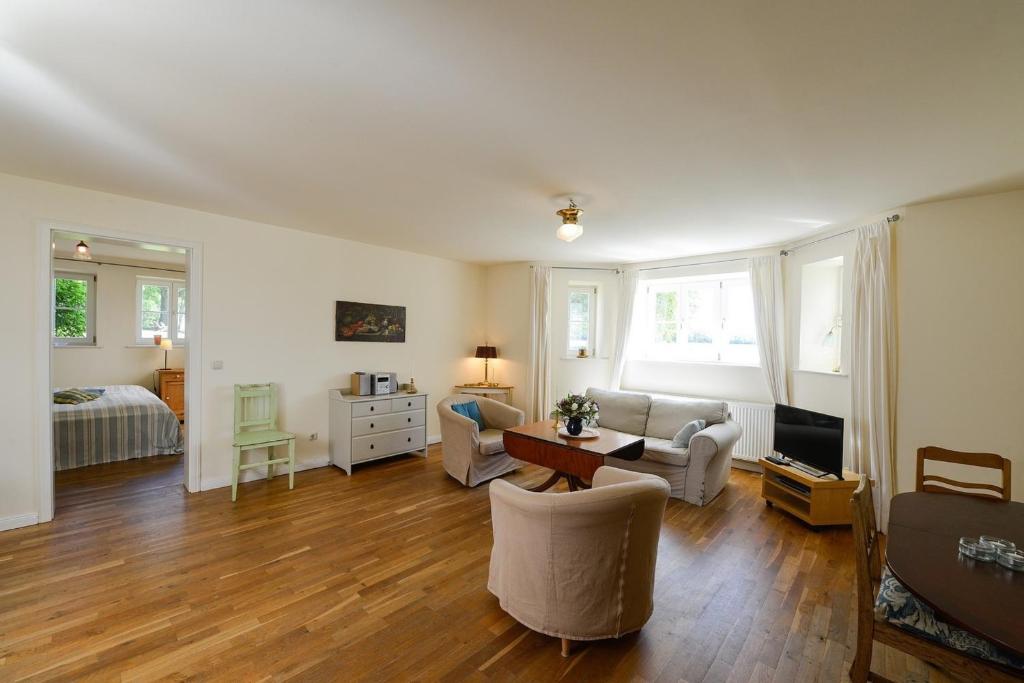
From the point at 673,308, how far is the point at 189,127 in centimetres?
525

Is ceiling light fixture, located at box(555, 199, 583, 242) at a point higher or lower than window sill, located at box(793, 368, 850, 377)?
higher

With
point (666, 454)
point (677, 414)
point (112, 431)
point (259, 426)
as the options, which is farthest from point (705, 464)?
point (112, 431)

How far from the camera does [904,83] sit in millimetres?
1646

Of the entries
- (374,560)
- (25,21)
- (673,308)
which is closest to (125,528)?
(374,560)

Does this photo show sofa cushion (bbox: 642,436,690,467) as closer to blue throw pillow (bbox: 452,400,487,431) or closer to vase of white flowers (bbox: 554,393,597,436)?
vase of white flowers (bbox: 554,393,597,436)

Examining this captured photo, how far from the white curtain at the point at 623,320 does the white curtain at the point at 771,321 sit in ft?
4.73

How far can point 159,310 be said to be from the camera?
6656mm

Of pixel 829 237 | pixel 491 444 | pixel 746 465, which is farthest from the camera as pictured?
pixel 746 465

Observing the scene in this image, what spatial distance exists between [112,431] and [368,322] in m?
3.01

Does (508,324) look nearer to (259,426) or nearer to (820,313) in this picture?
(259,426)

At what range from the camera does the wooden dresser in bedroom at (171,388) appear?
20.5 ft

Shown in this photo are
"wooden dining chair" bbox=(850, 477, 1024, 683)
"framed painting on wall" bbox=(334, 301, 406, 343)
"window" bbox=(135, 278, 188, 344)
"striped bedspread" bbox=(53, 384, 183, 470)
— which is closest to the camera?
"wooden dining chair" bbox=(850, 477, 1024, 683)

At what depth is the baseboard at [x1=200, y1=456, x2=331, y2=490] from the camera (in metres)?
3.83

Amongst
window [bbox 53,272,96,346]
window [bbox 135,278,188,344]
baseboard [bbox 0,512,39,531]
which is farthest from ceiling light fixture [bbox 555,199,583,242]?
window [bbox 53,272,96,346]
